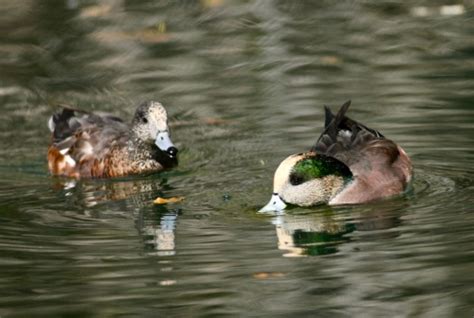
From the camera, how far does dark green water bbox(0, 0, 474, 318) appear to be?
23.3ft

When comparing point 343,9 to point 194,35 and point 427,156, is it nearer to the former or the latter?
point 194,35

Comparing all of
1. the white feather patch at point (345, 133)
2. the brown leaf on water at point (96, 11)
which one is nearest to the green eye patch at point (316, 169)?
the white feather patch at point (345, 133)

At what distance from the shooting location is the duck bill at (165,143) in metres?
11.2


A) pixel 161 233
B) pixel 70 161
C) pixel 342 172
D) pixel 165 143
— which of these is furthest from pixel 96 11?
pixel 161 233

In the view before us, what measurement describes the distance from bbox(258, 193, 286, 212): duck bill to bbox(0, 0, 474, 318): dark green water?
0.28ft

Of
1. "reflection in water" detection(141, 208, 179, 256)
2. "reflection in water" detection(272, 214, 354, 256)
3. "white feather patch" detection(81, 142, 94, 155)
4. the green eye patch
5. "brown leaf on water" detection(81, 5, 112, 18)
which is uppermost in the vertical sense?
"brown leaf on water" detection(81, 5, 112, 18)

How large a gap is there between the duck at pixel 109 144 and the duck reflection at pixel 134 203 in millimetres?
208

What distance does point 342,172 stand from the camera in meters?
9.48

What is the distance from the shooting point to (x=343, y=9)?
16141mm

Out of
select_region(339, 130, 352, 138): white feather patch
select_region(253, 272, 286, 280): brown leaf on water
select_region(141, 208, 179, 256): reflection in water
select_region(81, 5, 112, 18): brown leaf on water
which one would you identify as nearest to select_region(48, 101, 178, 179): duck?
select_region(339, 130, 352, 138): white feather patch

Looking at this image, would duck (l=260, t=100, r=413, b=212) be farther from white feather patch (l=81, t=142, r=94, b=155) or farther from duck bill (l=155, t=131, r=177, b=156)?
white feather patch (l=81, t=142, r=94, b=155)

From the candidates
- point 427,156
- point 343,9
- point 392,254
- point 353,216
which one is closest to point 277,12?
point 343,9

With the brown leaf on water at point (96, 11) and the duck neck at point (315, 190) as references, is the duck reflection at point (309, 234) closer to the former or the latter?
the duck neck at point (315, 190)

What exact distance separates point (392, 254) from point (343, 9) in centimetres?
884
